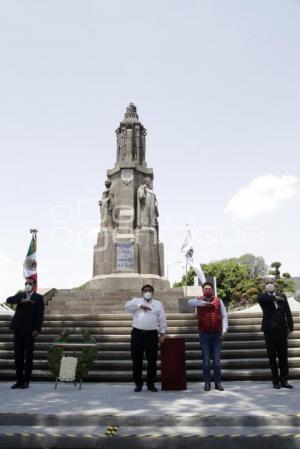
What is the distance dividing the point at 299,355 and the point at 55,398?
19.1ft

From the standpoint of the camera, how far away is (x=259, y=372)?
8.98 m

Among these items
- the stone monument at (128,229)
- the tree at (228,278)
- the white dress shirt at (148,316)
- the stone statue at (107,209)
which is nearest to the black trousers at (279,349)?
the white dress shirt at (148,316)

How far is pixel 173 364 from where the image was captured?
7.54 metres

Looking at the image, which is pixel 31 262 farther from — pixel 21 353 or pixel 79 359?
pixel 79 359

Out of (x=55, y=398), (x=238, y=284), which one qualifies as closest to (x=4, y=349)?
(x=55, y=398)

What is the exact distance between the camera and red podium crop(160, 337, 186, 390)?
7527 millimetres

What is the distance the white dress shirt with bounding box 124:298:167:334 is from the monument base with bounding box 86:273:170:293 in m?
11.9

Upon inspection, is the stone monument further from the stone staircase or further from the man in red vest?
the man in red vest

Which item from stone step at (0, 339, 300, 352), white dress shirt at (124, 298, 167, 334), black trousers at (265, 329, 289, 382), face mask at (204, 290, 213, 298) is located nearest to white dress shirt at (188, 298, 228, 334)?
face mask at (204, 290, 213, 298)

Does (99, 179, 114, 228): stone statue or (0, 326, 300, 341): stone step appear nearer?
(0, 326, 300, 341): stone step

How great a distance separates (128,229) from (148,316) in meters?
13.5

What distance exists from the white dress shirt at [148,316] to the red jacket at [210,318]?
2.17 ft

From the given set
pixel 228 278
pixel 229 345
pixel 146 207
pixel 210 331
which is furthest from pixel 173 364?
pixel 228 278

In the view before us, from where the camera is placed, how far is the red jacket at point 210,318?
301 inches
